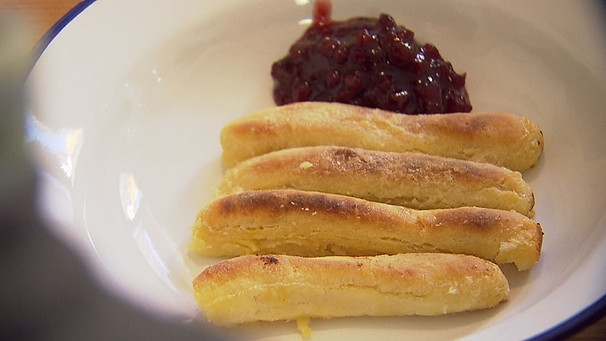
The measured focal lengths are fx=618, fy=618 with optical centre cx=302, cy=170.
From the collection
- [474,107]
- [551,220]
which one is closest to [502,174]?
[551,220]

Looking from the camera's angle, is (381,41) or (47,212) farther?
(381,41)

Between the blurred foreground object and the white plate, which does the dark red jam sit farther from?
the blurred foreground object

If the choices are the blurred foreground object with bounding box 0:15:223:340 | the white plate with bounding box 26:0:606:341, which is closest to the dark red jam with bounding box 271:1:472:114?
the white plate with bounding box 26:0:606:341

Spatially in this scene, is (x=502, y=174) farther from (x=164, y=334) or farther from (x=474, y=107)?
(x=164, y=334)

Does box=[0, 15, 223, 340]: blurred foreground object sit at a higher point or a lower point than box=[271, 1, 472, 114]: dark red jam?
lower

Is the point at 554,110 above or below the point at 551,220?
above

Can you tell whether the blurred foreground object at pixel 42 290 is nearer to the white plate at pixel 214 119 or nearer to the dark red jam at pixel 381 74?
the white plate at pixel 214 119

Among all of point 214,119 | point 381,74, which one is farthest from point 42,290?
point 381,74

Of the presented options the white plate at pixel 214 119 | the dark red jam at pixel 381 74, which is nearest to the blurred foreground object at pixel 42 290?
the white plate at pixel 214 119
